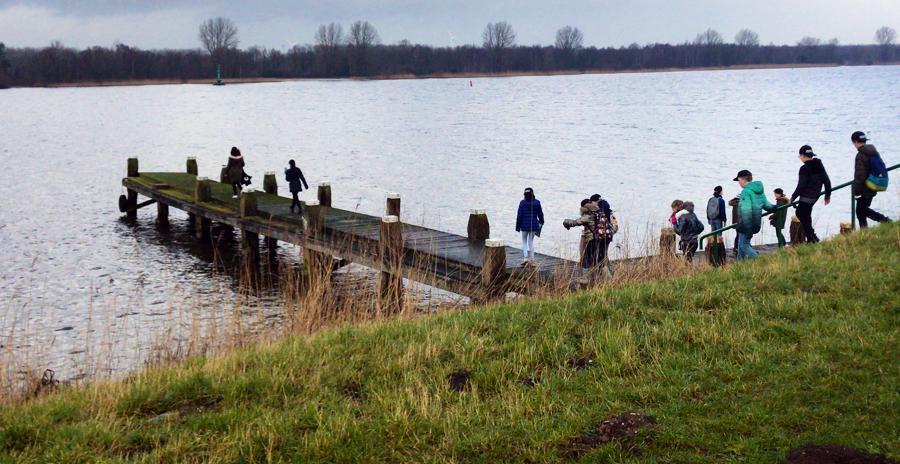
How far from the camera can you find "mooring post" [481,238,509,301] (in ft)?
48.0

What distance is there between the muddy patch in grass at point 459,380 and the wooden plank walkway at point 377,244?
562 cm

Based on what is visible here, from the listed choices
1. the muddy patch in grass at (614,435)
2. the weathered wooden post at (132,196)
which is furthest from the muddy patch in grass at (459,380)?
the weathered wooden post at (132,196)

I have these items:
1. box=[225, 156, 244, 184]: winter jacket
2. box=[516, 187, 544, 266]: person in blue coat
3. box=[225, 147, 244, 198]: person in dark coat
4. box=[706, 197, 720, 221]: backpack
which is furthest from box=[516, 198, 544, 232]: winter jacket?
box=[225, 156, 244, 184]: winter jacket

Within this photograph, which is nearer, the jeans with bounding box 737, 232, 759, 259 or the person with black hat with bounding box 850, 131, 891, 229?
the person with black hat with bounding box 850, 131, 891, 229

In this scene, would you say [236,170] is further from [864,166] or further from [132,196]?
[864,166]

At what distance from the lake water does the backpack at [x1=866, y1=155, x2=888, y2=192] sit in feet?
28.2

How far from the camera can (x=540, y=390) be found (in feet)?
24.7

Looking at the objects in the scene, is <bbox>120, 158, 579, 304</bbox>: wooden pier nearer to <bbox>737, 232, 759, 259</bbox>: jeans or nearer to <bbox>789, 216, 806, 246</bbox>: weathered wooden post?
<bbox>737, 232, 759, 259</bbox>: jeans

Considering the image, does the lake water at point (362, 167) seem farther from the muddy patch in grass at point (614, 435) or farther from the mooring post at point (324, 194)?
the muddy patch in grass at point (614, 435)

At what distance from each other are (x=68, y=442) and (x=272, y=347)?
2.97m

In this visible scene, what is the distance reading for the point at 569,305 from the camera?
10.0 meters

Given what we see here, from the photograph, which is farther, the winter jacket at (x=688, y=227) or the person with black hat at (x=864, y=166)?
the winter jacket at (x=688, y=227)

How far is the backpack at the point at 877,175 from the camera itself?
13.9 m

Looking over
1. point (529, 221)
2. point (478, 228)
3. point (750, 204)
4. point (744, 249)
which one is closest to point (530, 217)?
point (529, 221)
